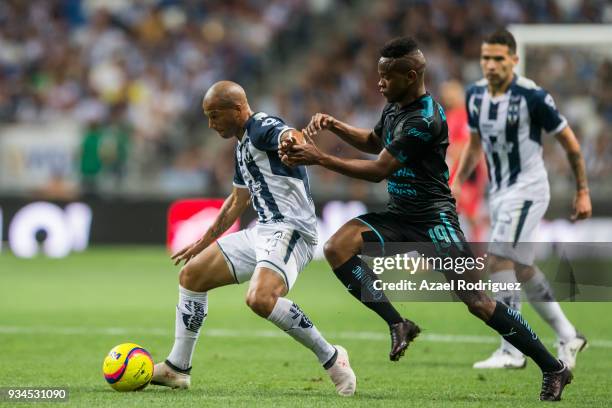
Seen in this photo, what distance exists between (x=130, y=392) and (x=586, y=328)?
5.43 m

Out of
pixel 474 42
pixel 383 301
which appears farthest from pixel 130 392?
pixel 474 42

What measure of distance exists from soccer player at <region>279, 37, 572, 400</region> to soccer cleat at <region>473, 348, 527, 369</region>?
1655mm

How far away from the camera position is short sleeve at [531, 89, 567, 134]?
833 cm

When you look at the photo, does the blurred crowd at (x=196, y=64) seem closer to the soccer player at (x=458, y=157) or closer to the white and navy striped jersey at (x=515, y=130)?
the soccer player at (x=458, y=157)

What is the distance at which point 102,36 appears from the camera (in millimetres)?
23328

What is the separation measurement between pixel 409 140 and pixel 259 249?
46.2 inches

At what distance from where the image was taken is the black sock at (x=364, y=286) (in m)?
6.95

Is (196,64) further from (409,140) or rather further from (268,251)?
(409,140)

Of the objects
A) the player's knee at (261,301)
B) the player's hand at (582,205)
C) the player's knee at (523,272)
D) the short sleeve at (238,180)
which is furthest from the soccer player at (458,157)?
the player's knee at (261,301)

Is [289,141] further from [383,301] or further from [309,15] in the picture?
[309,15]

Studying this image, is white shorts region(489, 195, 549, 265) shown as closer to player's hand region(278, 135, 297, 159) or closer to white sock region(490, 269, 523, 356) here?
white sock region(490, 269, 523, 356)

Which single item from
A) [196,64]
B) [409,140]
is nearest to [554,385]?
[409,140]

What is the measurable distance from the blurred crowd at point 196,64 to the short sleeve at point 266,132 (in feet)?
38.0

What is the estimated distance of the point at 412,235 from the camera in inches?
271
